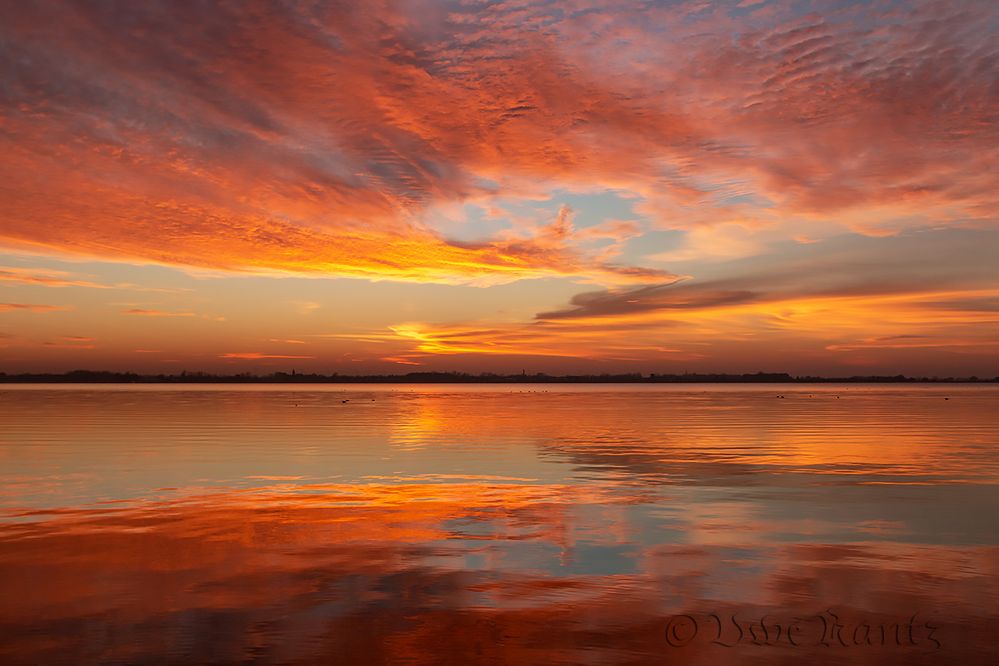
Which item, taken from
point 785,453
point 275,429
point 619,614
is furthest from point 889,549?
point 275,429

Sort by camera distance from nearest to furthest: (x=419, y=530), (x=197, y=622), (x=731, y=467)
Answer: (x=197, y=622) < (x=419, y=530) < (x=731, y=467)

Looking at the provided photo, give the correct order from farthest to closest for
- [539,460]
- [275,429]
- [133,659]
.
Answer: [275,429]
[539,460]
[133,659]

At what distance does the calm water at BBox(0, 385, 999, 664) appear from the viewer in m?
10.7

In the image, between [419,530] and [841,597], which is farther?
[419,530]

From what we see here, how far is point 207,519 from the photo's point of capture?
19906 millimetres

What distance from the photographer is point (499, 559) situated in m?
15.5

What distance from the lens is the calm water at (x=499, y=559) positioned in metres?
10.7

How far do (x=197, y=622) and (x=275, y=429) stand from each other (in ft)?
137

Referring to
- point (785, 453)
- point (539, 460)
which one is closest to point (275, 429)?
point (539, 460)

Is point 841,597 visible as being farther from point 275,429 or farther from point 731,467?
point 275,429

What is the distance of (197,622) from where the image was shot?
11453 mm

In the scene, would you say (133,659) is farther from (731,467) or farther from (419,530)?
(731,467)

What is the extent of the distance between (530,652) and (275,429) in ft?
145

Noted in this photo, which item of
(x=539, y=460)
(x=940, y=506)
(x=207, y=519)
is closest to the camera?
(x=207, y=519)
